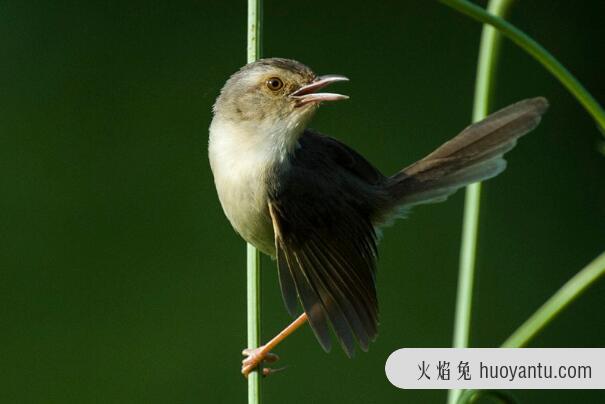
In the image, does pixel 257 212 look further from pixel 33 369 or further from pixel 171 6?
pixel 171 6

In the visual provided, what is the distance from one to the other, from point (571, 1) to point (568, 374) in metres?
3.29

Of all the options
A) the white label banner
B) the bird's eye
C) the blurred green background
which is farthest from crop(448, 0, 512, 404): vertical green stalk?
the blurred green background

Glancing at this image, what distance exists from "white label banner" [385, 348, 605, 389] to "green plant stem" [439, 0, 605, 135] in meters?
0.40

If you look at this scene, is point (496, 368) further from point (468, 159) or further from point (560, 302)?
point (468, 159)

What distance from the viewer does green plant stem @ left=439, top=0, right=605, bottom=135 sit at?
5.57 feet

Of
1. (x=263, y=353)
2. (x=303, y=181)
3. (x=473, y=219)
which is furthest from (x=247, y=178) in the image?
(x=473, y=219)

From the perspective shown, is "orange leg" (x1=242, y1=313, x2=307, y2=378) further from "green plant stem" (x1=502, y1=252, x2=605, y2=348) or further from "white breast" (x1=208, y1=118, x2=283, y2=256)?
"green plant stem" (x1=502, y1=252, x2=605, y2=348)

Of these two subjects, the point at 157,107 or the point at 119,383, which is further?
the point at 157,107

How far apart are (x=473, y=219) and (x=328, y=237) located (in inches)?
24.9

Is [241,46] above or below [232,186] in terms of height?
above

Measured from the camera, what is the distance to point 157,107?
4617mm

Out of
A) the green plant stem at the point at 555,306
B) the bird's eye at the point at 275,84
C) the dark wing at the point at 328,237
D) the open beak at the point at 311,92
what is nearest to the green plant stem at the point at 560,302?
the green plant stem at the point at 555,306

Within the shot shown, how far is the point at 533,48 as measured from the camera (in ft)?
5.72

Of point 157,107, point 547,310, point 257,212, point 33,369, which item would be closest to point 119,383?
point 33,369
